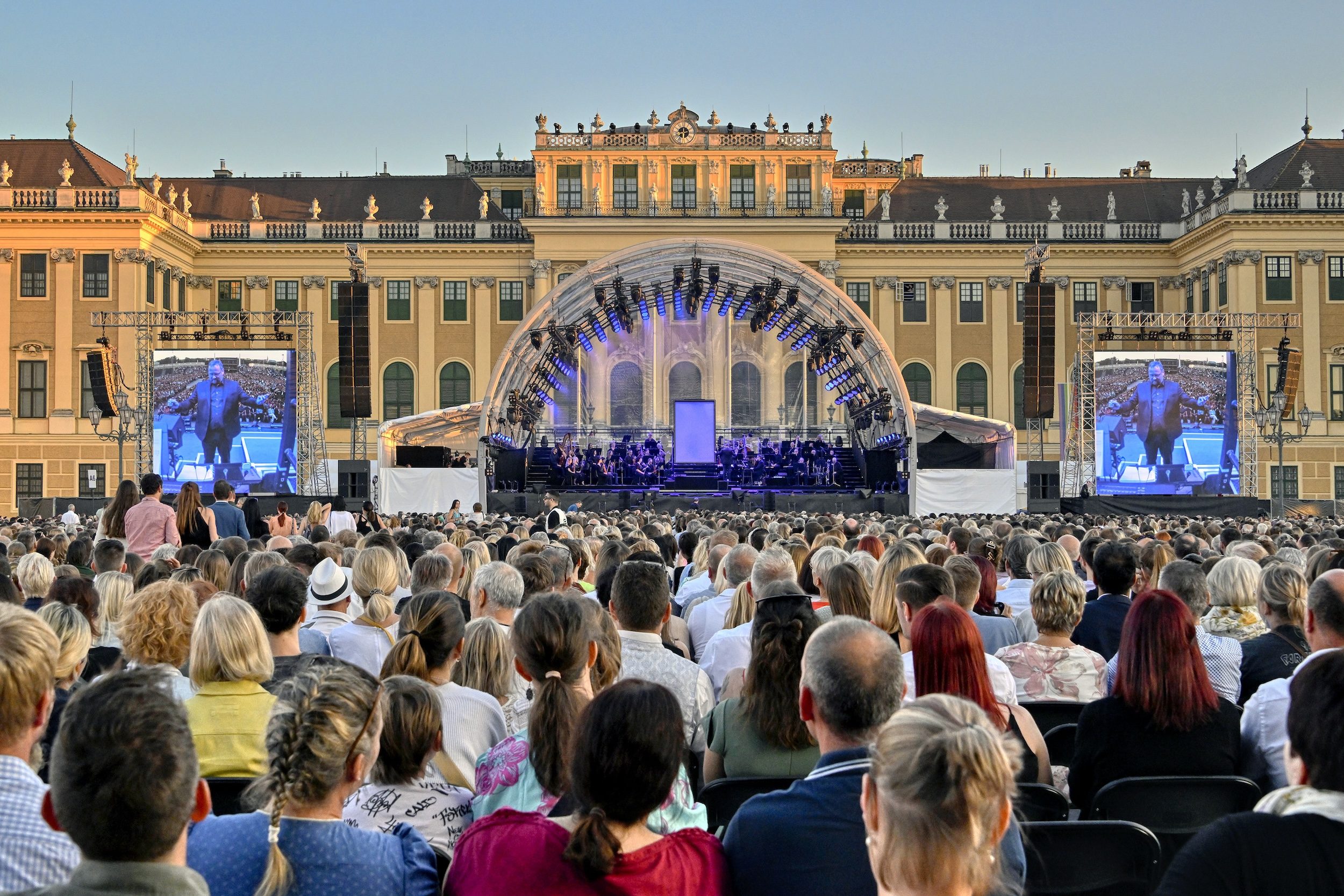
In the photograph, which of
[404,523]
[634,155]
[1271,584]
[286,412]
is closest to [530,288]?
[634,155]

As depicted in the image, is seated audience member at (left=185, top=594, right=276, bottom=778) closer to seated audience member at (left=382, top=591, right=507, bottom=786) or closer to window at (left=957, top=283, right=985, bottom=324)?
seated audience member at (left=382, top=591, right=507, bottom=786)

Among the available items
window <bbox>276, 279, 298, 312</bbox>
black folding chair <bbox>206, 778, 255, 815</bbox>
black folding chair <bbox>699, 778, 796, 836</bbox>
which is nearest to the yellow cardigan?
black folding chair <bbox>206, 778, 255, 815</bbox>

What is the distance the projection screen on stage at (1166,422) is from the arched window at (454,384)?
1077 inches

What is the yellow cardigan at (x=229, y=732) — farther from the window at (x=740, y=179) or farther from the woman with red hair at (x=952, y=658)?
the window at (x=740, y=179)

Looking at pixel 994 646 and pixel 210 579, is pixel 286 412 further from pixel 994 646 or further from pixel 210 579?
pixel 994 646

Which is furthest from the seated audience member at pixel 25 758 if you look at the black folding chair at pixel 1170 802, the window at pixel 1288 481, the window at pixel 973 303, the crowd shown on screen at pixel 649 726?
the window at pixel 973 303

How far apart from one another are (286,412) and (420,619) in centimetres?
3221

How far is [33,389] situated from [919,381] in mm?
34525

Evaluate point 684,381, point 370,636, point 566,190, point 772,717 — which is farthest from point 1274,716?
point 566,190

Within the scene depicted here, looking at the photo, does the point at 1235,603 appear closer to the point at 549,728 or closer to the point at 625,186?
the point at 549,728

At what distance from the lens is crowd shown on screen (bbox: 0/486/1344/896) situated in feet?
8.62

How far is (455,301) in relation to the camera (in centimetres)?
5419

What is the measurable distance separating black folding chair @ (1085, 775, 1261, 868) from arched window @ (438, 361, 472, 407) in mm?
50106

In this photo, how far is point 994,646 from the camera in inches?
295
